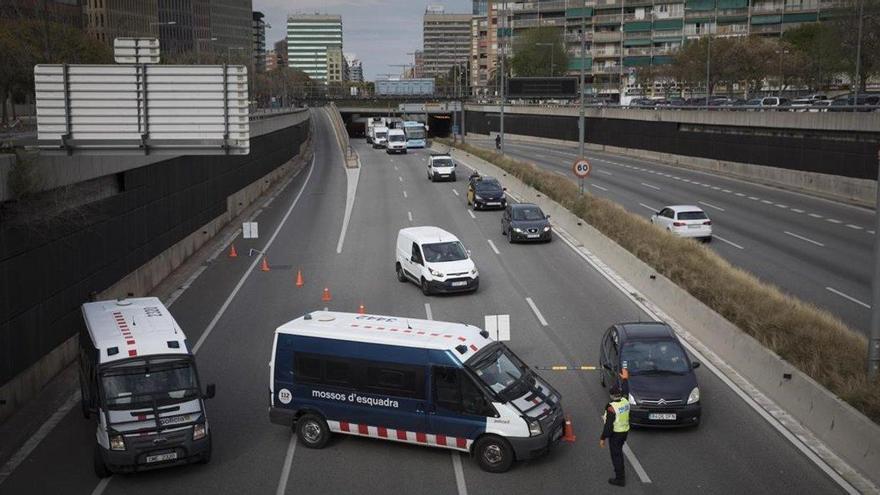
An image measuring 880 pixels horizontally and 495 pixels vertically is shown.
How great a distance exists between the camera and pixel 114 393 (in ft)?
49.5

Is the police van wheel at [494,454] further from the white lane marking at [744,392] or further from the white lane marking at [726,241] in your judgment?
the white lane marking at [726,241]

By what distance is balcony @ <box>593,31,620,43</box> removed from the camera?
14138cm

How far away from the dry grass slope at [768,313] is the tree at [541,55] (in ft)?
346

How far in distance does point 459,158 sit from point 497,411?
209ft

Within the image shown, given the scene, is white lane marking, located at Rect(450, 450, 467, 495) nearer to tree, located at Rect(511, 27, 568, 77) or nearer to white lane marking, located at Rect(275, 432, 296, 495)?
white lane marking, located at Rect(275, 432, 296, 495)

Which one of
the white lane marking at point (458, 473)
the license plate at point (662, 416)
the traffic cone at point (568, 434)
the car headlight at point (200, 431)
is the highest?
the car headlight at point (200, 431)

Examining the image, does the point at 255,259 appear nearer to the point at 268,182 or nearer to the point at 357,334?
the point at 357,334

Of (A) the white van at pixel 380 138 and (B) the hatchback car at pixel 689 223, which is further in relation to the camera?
(A) the white van at pixel 380 138

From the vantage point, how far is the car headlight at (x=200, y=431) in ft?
49.2

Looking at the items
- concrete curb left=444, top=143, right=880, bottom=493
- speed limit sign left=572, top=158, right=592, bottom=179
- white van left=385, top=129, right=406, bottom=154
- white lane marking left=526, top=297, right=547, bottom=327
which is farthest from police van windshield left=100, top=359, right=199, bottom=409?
white van left=385, top=129, right=406, bottom=154

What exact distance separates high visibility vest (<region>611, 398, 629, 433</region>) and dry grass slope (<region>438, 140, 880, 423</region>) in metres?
4.06

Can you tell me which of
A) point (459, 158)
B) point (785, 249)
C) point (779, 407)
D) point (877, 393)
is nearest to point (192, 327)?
point (779, 407)

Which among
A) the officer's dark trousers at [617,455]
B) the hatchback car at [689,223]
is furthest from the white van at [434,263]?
the officer's dark trousers at [617,455]

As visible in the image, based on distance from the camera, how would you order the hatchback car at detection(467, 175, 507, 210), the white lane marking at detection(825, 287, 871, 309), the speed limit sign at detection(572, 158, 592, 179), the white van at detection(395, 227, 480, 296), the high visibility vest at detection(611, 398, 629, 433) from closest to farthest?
the high visibility vest at detection(611, 398, 629, 433) → the white lane marking at detection(825, 287, 871, 309) → the white van at detection(395, 227, 480, 296) → the speed limit sign at detection(572, 158, 592, 179) → the hatchback car at detection(467, 175, 507, 210)
